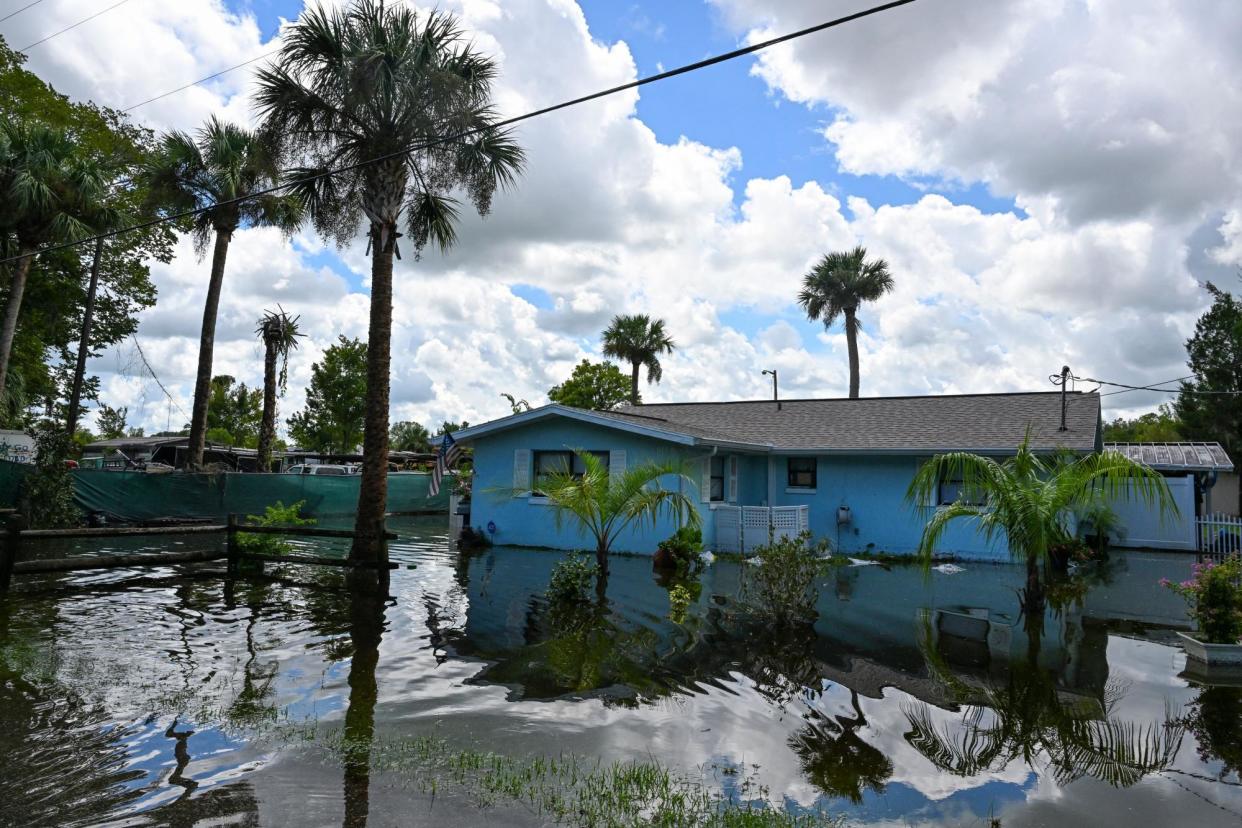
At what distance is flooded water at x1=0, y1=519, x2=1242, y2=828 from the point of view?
15.6 feet

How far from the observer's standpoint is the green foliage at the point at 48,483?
19.4 meters

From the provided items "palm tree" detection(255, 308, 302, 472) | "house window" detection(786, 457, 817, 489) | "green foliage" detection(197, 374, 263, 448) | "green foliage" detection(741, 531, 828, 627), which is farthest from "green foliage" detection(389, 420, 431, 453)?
"green foliage" detection(741, 531, 828, 627)

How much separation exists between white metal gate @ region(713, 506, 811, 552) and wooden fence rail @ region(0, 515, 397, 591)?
8.71m

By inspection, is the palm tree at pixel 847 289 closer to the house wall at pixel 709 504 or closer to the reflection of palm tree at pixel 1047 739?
the house wall at pixel 709 504

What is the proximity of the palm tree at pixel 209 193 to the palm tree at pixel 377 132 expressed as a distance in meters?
10.2

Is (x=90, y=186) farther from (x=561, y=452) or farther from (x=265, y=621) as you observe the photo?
(x=265, y=621)

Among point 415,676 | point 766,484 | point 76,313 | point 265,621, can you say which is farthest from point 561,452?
point 76,313

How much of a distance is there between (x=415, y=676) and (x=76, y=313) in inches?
1171

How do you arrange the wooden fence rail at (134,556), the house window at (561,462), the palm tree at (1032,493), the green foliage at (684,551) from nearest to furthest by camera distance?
the palm tree at (1032,493)
the wooden fence rail at (134,556)
the green foliage at (684,551)
the house window at (561,462)

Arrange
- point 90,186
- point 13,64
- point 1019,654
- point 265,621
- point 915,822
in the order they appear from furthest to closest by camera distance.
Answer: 1. point 13,64
2. point 90,186
3. point 265,621
4. point 1019,654
5. point 915,822

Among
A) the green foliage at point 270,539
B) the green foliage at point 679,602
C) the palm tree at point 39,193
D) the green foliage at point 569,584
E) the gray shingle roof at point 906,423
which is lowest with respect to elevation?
the green foliage at point 679,602

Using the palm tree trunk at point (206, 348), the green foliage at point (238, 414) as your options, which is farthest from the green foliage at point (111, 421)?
the palm tree trunk at point (206, 348)

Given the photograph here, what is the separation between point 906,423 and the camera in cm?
2116

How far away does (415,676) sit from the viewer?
295 inches
